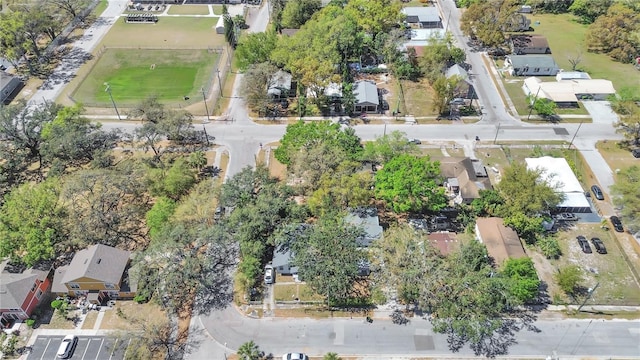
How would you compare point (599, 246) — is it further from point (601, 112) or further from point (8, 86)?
point (8, 86)

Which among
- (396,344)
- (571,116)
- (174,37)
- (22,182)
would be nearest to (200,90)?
(174,37)

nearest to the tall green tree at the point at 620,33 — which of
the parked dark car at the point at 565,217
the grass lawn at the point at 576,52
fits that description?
the grass lawn at the point at 576,52

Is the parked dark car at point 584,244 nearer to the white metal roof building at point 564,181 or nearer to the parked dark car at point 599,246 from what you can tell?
the parked dark car at point 599,246

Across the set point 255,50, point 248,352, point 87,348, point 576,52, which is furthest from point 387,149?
point 576,52

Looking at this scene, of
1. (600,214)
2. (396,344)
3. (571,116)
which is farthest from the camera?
(571,116)

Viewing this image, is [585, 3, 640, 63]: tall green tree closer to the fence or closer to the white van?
the fence

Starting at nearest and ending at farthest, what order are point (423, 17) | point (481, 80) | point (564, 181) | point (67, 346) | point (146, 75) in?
point (67, 346) → point (564, 181) → point (481, 80) → point (146, 75) → point (423, 17)

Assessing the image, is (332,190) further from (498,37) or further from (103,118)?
(498,37)
